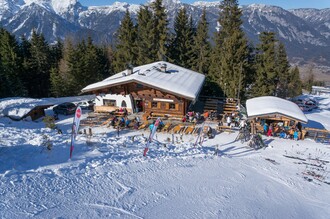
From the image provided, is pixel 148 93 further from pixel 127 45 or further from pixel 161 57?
pixel 127 45

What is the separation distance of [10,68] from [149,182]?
40.1m

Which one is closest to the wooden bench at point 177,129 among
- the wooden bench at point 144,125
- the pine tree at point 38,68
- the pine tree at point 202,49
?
the wooden bench at point 144,125

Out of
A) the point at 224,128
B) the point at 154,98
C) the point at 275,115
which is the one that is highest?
the point at 154,98

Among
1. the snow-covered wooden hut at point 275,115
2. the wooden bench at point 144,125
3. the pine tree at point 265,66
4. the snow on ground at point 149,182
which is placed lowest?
the snow on ground at point 149,182

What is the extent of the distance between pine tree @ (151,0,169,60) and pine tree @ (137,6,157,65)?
0.68 meters

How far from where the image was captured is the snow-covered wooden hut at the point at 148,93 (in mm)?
23984

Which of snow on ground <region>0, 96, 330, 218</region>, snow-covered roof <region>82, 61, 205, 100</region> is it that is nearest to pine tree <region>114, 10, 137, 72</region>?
snow-covered roof <region>82, 61, 205, 100</region>

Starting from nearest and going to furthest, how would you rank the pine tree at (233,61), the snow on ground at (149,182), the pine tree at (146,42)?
the snow on ground at (149,182) < the pine tree at (233,61) < the pine tree at (146,42)

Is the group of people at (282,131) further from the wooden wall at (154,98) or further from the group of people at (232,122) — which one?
the wooden wall at (154,98)

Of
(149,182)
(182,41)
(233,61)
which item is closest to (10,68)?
(182,41)

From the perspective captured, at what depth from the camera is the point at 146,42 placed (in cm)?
4062

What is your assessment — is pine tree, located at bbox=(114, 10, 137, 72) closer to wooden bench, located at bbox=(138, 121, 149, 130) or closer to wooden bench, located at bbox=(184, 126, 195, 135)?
wooden bench, located at bbox=(138, 121, 149, 130)

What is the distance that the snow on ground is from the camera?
8125mm

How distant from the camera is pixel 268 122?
861 inches
